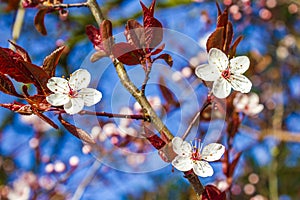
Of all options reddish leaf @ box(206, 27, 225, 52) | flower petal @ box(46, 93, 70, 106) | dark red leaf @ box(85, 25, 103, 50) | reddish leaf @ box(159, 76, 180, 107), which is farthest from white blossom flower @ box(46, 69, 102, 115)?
reddish leaf @ box(159, 76, 180, 107)

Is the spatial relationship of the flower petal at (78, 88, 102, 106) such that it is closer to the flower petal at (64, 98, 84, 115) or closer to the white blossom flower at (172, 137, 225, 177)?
the flower petal at (64, 98, 84, 115)

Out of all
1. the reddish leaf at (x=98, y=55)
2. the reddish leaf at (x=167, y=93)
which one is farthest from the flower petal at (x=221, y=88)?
the reddish leaf at (x=167, y=93)

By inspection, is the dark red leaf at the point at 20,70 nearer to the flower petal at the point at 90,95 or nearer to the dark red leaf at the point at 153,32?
the flower petal at the point at 90,95

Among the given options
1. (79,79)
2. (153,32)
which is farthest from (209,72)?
(79,79)

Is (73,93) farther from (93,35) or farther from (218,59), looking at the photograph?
(218,59)

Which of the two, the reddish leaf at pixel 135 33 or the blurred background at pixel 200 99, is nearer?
the reddish leaf at pixel 135 33

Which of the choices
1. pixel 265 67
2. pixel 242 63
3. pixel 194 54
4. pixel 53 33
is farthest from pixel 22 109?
pixel 265 67

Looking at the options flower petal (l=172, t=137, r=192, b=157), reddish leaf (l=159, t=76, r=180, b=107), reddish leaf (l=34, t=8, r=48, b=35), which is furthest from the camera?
reddish leaf (l=159, t=76, r=180, b=107)
